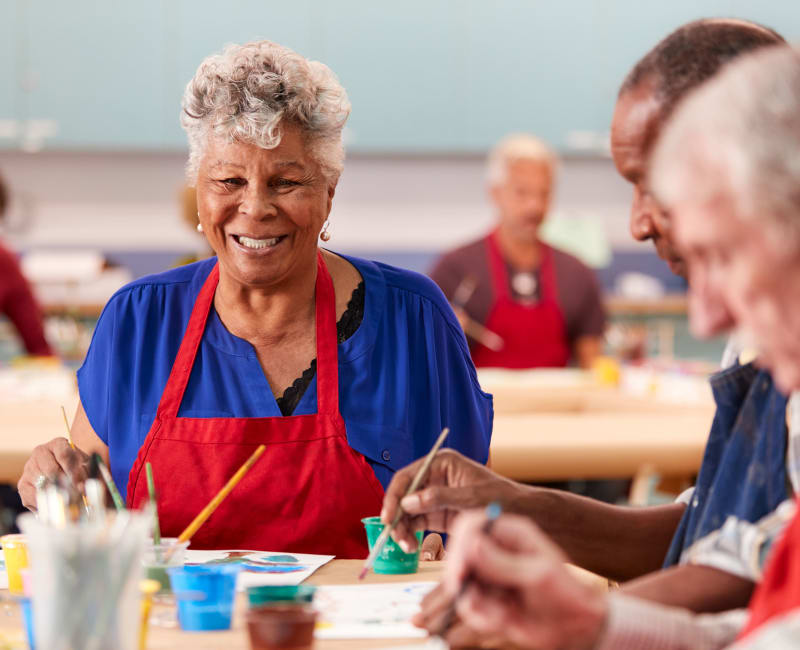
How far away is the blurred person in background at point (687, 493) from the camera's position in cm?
130

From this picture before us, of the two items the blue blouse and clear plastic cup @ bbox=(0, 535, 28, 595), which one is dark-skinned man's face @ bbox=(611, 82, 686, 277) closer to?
the blue blouse

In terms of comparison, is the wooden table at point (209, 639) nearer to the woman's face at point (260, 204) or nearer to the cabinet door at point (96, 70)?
the woman's face at point (260, 204)

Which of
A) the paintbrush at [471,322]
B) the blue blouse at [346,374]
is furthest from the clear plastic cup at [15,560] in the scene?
the paintbrush at [471,322]

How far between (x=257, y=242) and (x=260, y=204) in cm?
8

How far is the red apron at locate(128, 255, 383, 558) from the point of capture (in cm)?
196

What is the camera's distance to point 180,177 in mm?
6590

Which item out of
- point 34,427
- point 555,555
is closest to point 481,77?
point 34,427

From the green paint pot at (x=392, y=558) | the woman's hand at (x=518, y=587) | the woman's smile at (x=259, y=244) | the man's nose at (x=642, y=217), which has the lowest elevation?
the green paint pot at (x=392, y=558)

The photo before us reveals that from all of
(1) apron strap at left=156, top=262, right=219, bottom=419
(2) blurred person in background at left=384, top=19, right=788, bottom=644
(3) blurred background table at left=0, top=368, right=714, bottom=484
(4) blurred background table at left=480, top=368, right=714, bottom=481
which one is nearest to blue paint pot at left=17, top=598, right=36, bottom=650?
(2) blurred person in background at left=384, top=19, right=788, bottom=644

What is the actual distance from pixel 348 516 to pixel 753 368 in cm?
81

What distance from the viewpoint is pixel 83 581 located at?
1107mm

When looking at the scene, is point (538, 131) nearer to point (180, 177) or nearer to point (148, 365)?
point (180, 177)

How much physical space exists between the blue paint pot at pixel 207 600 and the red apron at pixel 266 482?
55 centimetres

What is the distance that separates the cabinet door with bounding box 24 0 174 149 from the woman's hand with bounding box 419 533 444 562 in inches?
185
